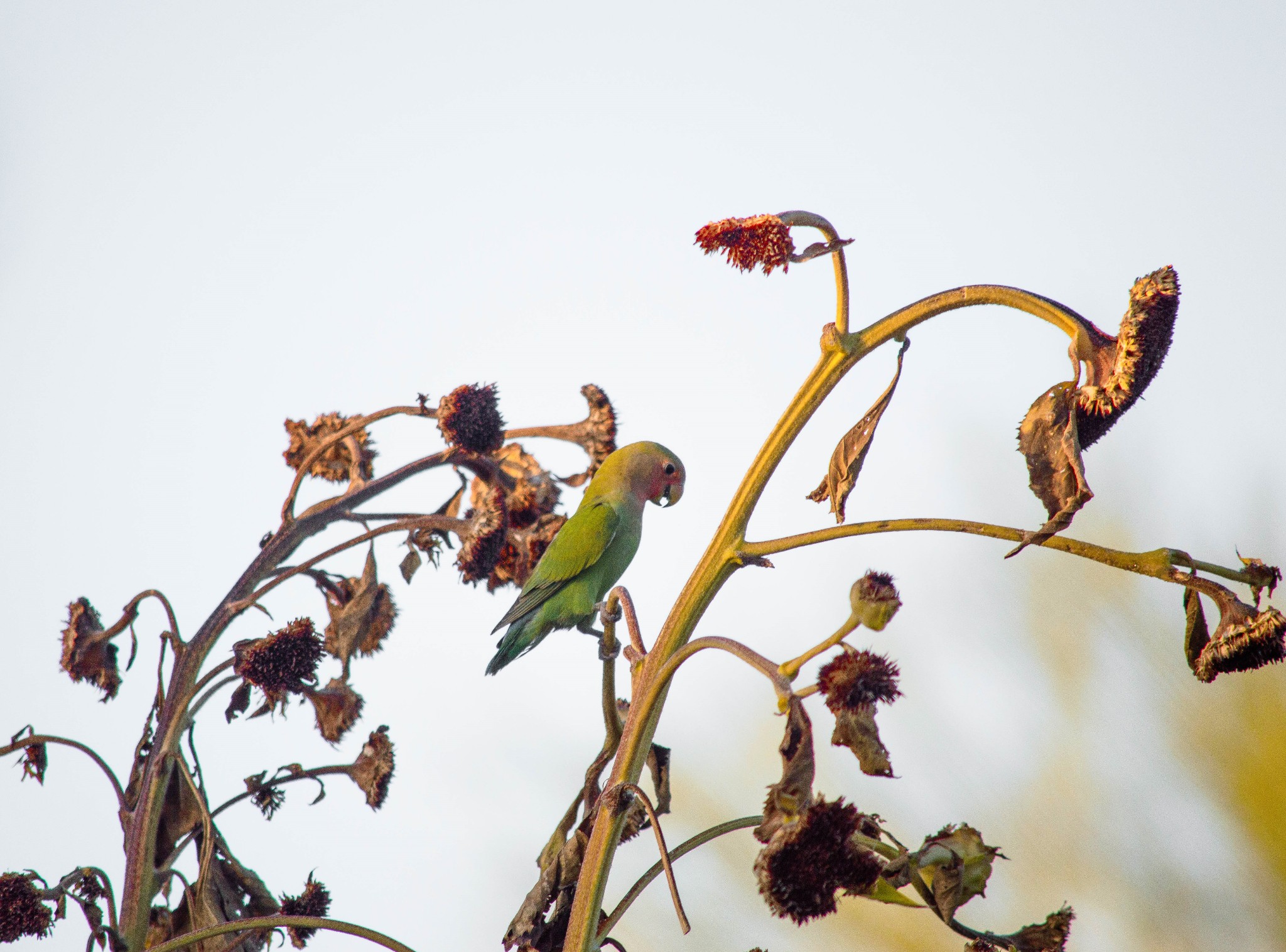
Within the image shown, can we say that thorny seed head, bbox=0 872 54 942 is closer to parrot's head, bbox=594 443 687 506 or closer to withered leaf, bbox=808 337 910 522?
withered leaf, bbox=808 337 910 522

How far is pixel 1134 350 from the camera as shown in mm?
698

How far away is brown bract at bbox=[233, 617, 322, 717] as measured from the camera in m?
1.11

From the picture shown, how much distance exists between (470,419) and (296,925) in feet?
1.94

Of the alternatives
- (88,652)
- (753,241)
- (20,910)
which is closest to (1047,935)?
(753,241)

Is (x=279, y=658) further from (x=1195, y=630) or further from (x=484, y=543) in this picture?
(x=1195, y=630)

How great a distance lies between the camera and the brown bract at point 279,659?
1.11 m

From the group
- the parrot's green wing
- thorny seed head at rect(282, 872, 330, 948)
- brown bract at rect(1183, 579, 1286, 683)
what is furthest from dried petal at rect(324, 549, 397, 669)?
brown bract at rect(1183, 579, 1286, 683)

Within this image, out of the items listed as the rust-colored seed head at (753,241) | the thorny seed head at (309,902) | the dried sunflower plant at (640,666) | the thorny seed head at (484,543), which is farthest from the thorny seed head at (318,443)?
the rust-colored seed head at (753,241)

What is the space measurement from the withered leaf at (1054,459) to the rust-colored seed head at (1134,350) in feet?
0.04

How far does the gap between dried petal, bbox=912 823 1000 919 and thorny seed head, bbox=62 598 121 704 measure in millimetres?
1027

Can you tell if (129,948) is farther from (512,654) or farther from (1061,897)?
(1061,897)

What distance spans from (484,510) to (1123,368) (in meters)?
0.73

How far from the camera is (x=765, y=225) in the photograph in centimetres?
72

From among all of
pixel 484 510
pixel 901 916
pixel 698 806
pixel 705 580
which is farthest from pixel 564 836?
pixel 901 916
